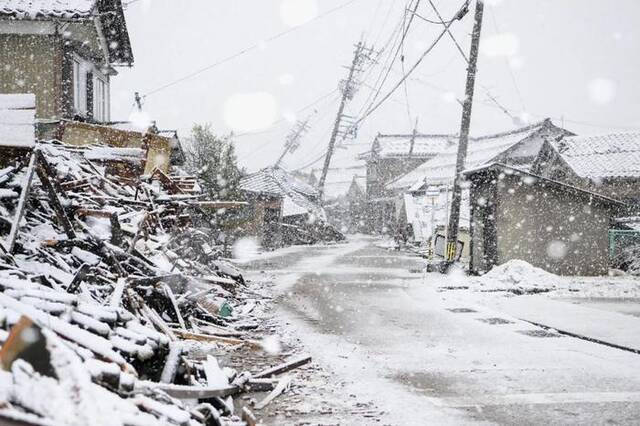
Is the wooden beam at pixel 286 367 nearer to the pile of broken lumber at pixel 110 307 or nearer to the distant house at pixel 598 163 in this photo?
the pile of broken lumber at pixel 110 307

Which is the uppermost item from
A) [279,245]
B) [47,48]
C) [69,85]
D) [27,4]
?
[27,4]

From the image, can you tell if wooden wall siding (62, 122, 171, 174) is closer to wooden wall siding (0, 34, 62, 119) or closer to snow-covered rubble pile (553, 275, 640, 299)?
wooden wall siding (0, 34, 62, 119)

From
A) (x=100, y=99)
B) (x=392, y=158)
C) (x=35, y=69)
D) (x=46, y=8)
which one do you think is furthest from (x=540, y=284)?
(x=392, y=158)

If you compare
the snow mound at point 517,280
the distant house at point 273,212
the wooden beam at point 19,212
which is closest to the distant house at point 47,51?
the wooden beam at point 19,212

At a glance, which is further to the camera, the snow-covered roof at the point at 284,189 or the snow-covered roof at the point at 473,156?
the snow-covered roof at the point at 473,156

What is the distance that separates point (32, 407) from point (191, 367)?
255cm

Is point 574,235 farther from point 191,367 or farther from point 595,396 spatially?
point 191,367

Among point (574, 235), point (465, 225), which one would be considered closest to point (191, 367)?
point (574, 235)

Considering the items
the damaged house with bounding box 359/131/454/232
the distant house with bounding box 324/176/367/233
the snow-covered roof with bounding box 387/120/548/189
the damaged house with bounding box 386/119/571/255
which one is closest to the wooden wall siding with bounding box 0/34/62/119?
the damaged house with bounding box 386/119/571/255

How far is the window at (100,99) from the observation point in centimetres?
1659

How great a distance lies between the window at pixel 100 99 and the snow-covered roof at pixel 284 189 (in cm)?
1376

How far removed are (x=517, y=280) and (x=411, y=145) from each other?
158 ft

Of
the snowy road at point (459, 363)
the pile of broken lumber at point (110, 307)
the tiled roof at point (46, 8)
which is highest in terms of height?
the tiled roof at point (46, 8)

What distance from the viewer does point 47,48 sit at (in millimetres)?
13664
